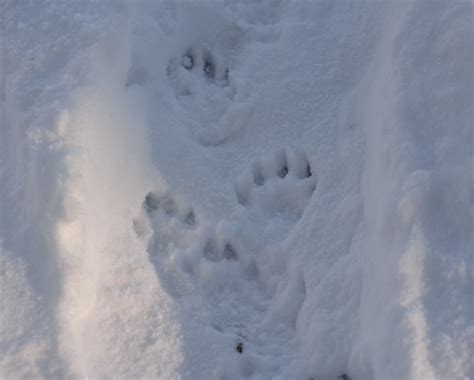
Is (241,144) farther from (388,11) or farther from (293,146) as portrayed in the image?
(388,11)

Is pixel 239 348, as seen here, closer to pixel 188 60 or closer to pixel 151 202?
pixel 151 202

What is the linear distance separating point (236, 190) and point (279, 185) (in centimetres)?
10

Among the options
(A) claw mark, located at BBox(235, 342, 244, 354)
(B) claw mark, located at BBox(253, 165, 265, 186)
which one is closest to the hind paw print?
(B) claw mark, located at BBox(253, 165, 265, 186)

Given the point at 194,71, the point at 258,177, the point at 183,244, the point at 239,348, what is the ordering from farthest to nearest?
the point at 194,71 < the point at 258,177 < the point at 183,244 < the point at 239,348

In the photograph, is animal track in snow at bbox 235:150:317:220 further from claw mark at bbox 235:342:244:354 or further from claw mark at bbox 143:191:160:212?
claw mark at bbox 235:342:244:354

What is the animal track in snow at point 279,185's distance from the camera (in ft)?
5.26

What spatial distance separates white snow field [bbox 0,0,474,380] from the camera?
4.11 feet

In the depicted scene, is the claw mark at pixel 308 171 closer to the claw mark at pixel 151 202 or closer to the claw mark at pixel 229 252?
the claw mark at pixel 229 252

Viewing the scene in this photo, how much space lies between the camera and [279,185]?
5.34 ft

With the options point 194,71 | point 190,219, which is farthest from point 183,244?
point 194,71

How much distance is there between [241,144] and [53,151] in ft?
1.52

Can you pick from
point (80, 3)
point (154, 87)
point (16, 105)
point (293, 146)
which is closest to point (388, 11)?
point (293, 146)

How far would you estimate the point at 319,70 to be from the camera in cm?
172

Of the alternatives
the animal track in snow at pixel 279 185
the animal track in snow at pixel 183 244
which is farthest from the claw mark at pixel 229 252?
the animal track in snow at pixel 279 185
